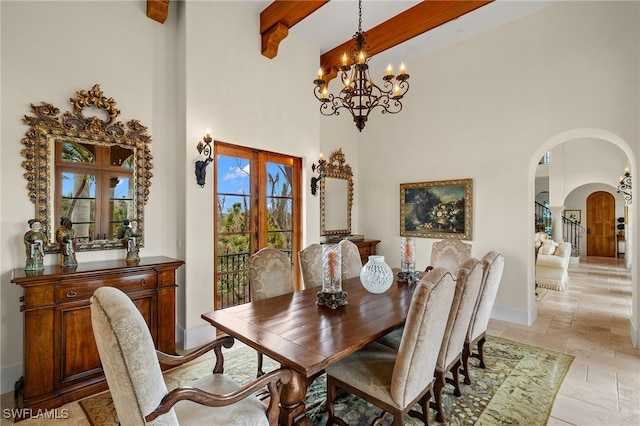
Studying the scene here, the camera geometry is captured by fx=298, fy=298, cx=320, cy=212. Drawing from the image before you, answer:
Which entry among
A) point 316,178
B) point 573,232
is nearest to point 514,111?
point 316,178

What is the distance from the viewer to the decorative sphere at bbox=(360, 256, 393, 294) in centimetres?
242

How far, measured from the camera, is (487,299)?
2461 millimetres

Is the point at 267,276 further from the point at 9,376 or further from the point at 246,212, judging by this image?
the point at 9,376

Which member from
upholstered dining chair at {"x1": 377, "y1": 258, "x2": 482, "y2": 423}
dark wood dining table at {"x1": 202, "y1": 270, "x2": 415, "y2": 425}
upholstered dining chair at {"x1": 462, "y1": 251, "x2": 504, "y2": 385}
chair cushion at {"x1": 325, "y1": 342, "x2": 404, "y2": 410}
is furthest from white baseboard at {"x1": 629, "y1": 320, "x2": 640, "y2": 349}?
chair cushion at {"x1": 325, "y1": 342, "x2": 404, "y2": 410}

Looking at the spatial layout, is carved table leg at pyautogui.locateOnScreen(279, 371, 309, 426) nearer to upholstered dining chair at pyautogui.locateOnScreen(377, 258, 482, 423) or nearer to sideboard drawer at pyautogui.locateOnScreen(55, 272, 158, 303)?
upholstered dining chair at pyautogui.locateOnScreen(377, 258, 482, 423)

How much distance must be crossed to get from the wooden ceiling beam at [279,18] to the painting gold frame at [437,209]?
114 inches

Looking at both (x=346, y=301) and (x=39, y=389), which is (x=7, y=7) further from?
A: (x=346, y=301)

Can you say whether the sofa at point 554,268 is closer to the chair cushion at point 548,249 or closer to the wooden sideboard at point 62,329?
the chair cushion at point 548,249

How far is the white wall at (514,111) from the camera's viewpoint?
340 centimetres

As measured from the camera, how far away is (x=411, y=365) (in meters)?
1.53

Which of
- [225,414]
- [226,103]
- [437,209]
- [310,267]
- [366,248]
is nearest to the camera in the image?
[225,414]

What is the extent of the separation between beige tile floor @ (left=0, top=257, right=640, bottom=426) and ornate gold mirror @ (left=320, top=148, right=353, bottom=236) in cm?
273

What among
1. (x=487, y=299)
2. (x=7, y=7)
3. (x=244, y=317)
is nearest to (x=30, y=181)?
(x=7, y=7)

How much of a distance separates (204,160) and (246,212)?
842mm
